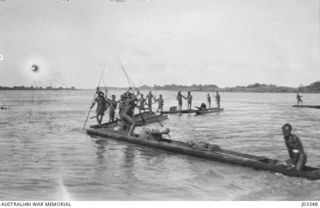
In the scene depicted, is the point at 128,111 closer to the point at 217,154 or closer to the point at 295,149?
the point at 217,154

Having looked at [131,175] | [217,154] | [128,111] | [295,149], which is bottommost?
[131,175]

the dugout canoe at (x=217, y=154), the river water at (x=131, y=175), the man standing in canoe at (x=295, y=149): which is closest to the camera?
the river water at (x=131, y=175)

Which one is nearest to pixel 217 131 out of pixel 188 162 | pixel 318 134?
pixel 318 134

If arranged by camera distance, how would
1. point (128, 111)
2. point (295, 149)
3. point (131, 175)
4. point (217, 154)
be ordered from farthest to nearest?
point (128, 111)
point (217, 154)
point (131, 175)
point (295, 149)

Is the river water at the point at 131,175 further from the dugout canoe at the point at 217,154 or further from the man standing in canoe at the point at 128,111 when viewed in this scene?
the man standing in canoe at the point at 128,111

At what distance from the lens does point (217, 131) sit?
57.5ft

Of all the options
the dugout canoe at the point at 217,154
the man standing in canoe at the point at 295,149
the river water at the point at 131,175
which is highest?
the man standing in canoe at the point at 295,149

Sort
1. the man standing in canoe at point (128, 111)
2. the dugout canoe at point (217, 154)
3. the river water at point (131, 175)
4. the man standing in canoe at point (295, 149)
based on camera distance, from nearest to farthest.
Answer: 1. the river water at point (131, 175)
2. the man standing in canoe at point (295, 149)
3. the dugout canoe at point (217, 154)
4. the man standing in canoe at point (128, 111)

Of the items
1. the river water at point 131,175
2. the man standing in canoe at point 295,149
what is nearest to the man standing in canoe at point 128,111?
the river water at point 131,175

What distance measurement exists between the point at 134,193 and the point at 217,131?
1045 centimetres

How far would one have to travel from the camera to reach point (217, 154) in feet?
31.0

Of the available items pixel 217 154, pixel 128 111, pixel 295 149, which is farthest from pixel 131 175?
pixel 128 111

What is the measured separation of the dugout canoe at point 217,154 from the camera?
7970 millimetres

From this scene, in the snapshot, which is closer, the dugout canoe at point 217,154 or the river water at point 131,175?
the river water at point 131,175
